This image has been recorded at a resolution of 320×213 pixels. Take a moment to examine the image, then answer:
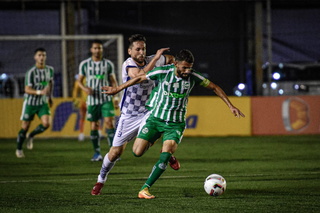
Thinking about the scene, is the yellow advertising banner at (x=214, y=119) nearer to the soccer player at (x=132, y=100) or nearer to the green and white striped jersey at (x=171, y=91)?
the soccer player at (x=132, y=100)

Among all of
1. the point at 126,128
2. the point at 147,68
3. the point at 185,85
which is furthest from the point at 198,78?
the point at 126,128

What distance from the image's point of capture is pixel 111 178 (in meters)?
7.73

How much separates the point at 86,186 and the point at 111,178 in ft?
2.47

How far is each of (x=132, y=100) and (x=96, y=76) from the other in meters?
3.18

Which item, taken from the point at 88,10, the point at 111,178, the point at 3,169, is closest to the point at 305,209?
the point at 111,178

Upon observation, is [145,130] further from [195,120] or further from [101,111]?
[195,120]

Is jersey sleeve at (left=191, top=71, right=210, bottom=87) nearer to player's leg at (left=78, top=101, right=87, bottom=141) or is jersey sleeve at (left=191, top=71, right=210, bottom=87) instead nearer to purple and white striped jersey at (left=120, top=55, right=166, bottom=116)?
purple and white striped jersey at (left=120, top=55, right=166, bottom=116)

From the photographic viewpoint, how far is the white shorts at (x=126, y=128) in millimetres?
6578

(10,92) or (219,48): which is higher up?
(219,48)

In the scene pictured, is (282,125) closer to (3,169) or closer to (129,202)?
(3,169)

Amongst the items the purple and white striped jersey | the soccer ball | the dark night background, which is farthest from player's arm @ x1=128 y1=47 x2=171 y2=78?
the dark night background

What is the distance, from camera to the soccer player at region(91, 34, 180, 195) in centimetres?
644

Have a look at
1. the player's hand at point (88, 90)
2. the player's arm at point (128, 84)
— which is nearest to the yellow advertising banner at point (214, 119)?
the player's hand at point (88, 90)

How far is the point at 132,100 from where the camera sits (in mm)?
6906
